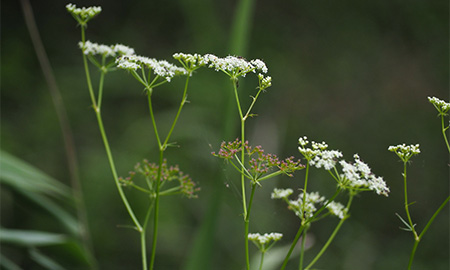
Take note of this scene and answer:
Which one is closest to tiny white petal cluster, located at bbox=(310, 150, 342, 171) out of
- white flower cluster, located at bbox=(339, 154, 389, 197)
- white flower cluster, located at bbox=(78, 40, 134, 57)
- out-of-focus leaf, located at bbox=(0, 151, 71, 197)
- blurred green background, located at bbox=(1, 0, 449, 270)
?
white flower cluster, located at bbox=(339, 154, 389, 197)

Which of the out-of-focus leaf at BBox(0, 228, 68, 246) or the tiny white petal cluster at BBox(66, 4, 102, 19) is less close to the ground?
the tiny white petal cluster at BBox(66, 4, 102, 19)

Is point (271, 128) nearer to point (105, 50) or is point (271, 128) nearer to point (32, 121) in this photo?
point (32, 121)

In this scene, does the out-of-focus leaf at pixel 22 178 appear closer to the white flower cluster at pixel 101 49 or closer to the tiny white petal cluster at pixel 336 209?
the white flower cluster at pixel 101 49

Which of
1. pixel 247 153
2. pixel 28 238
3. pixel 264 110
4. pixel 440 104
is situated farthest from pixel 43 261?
pixel 264 110

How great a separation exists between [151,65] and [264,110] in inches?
89.6

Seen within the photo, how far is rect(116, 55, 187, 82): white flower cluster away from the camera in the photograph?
58cm

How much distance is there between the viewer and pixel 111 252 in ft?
7.98

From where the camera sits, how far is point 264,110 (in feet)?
9.35

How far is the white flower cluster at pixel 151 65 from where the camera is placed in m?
0.58

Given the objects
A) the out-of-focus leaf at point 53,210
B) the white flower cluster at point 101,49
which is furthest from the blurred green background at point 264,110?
the white flower cluster at point 101,49

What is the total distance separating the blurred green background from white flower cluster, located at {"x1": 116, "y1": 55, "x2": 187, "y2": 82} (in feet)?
4.66

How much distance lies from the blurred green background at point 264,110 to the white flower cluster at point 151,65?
142 cm

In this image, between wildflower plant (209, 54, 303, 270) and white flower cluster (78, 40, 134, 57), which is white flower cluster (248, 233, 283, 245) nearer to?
wildflower plant (209, 54, 303, 270)

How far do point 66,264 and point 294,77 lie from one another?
7.98 ft
